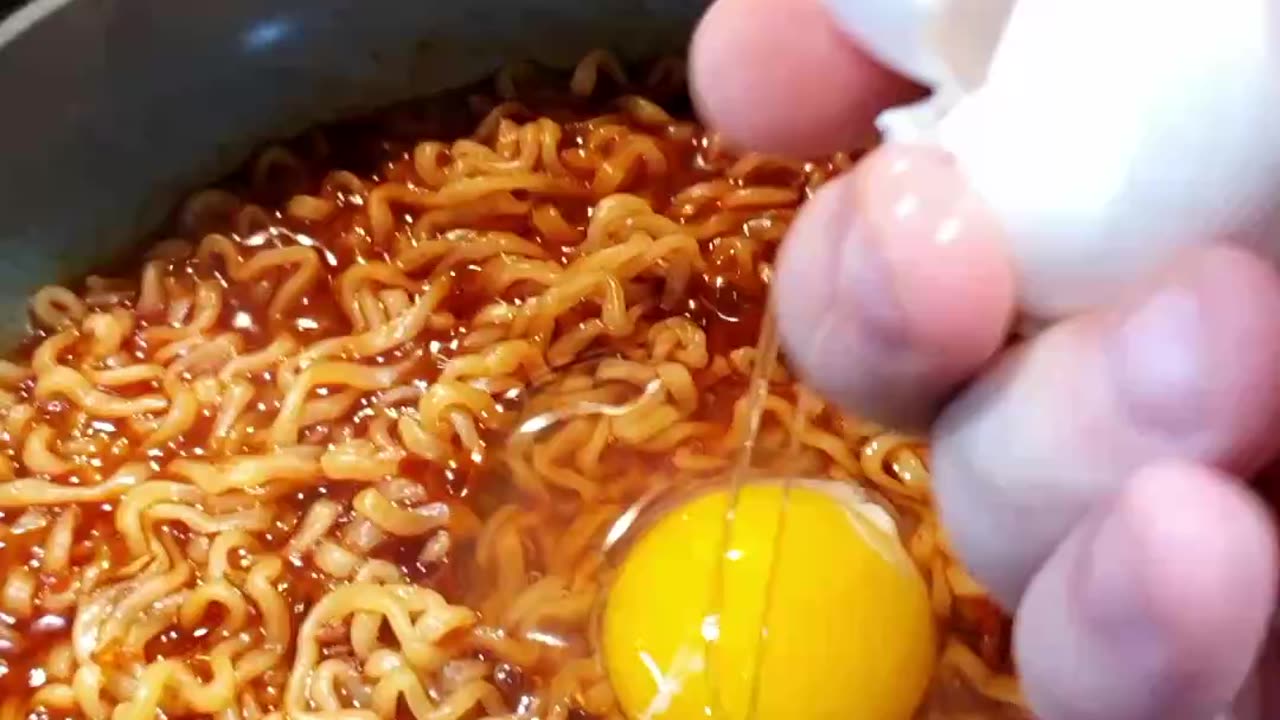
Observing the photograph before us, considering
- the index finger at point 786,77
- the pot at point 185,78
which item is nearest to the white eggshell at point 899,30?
the index finger at point 786,77

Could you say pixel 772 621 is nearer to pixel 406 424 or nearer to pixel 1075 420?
pixel 406 424

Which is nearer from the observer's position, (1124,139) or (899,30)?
(1124,139)

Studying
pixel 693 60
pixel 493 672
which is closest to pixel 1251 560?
pixel 693 60

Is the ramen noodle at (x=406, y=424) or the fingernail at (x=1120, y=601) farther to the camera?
the ramen noodle at (x=406, y=424)

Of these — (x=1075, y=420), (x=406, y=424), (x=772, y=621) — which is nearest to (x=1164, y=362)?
(x=1075, y=420)

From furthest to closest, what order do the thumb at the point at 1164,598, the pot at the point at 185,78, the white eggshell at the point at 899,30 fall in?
the pot at the point at 185,78, the white eggshell at the point at 899,30, the thumb at the point at 1164,598

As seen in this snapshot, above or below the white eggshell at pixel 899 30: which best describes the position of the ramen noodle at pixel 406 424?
below

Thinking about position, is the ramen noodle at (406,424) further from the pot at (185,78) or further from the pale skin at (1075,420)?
the pale skin at (1075,420)
